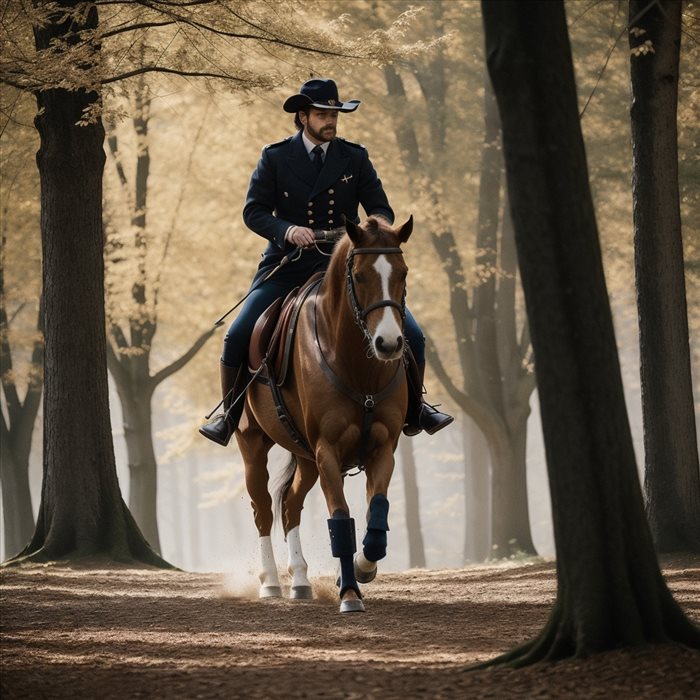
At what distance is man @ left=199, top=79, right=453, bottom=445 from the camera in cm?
912

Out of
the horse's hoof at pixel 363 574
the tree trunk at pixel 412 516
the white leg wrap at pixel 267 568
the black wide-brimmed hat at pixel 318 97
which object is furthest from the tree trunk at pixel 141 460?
the horse's hoof at pixel 363 574

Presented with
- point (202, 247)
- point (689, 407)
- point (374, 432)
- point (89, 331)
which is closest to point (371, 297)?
point (374, 432)

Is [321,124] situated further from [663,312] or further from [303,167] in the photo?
[663,312]

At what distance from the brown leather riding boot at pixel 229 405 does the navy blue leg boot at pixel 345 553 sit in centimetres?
206

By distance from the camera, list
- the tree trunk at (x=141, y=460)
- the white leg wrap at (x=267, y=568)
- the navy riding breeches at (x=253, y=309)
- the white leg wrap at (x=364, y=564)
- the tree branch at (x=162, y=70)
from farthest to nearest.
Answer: the tree trunk at (x=141, y=460) < the tree branch at (x=162, y=70) < the white leg wrap at (x=267, y=568) < the navy riding breeches at (x=253, y=309) < the white leg wrap at (x=364, y=564)

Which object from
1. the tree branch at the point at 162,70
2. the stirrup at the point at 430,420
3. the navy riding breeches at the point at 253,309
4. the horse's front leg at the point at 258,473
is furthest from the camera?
the tree branch at the point at 162,70

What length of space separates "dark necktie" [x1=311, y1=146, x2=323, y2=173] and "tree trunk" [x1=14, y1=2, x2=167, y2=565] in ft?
13.4

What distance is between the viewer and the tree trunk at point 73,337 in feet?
41.0

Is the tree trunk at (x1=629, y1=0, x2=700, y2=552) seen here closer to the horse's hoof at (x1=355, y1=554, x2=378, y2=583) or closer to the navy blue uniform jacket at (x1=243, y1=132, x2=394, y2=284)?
the navy blue uniform jacket at (x1=243, y1=132, x2=394, y2=284)

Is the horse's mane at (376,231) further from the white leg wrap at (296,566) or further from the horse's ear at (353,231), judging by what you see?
the white leg wrap at (296,566)

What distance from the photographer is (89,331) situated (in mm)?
12648

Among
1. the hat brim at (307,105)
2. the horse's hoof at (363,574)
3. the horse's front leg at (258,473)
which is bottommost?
the horse's hoof at (363,574)

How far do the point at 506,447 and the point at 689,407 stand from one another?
27.7ft

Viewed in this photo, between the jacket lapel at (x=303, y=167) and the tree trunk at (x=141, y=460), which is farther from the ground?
the jacket lapel at (x=303, y=167)
